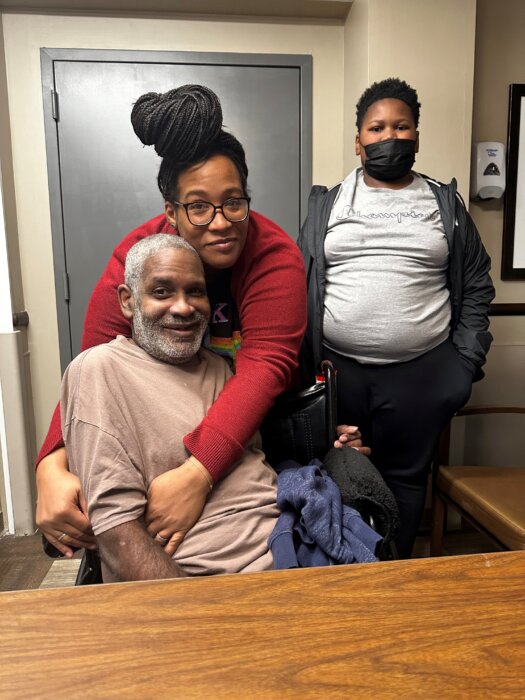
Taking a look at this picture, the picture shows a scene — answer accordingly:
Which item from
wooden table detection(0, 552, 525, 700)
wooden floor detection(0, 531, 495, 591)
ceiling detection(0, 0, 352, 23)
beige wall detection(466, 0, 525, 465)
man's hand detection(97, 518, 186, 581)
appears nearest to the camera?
wooden table detection(0, 552, 525, 700)

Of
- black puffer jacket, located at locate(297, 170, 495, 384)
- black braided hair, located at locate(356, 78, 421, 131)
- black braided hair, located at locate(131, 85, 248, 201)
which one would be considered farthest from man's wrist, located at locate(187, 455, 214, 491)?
black braided hair, located at locate(356, 78, 421, 131)

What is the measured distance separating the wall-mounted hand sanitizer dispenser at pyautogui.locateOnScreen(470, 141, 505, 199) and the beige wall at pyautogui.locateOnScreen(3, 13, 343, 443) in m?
0.60

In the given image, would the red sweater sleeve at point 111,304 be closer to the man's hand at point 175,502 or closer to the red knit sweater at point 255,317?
the red knit sweater at point 255,317

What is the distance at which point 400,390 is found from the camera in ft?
5.59

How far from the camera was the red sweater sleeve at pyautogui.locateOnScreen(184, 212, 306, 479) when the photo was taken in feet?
3.43

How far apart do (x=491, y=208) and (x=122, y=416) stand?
206 cm

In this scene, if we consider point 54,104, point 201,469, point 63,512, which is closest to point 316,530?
point 201,469

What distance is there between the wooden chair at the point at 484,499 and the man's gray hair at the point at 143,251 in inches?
47.3

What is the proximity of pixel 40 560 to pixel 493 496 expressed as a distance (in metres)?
1.78

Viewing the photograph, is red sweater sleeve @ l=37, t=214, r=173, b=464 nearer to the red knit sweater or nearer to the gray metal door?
the red knit sweater

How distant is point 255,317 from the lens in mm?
1133

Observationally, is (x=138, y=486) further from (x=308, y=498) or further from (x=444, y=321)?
(x=444, y=321)

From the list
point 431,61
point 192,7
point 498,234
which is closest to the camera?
point 431,61

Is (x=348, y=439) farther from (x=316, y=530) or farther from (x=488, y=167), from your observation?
(x=488, y=167)
